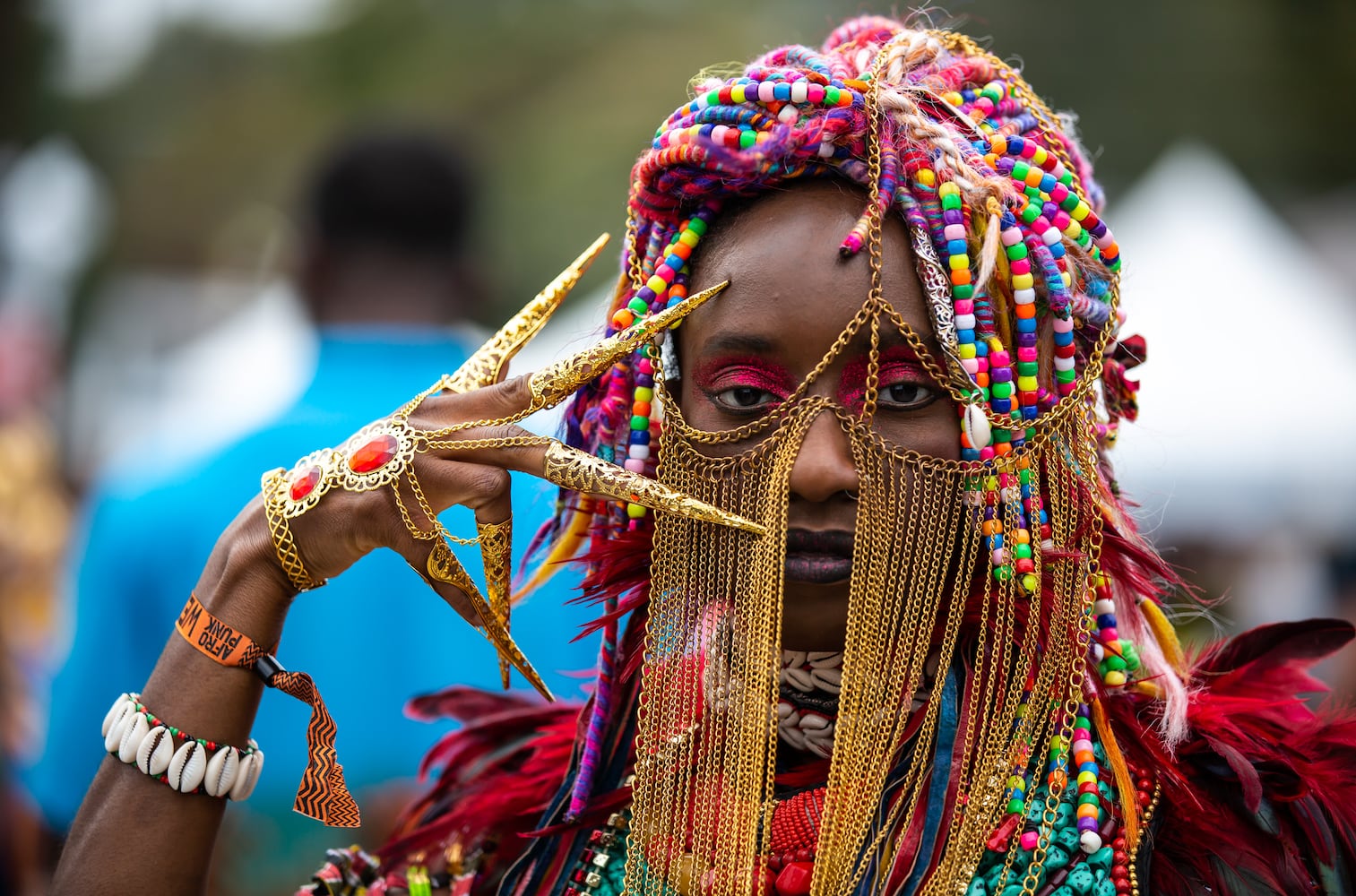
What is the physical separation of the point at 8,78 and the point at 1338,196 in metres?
22.8

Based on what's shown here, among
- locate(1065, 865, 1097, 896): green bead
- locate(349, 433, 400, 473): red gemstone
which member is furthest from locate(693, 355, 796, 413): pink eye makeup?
locate(1065, 865, 1097, 896): green bead

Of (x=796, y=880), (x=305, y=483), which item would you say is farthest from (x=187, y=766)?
(x=796, y=880)

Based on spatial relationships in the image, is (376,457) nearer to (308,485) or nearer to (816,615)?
(308,485)

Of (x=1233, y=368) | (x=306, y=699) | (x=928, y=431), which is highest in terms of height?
(x=1233, y=368)

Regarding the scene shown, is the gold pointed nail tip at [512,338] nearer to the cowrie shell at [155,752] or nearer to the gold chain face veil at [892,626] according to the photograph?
the gold chain face veil at [892,626]

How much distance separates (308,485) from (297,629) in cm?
160

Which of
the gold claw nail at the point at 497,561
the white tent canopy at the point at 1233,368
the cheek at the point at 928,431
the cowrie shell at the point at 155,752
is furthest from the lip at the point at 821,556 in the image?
the white tent canopy at the point at 1233,368

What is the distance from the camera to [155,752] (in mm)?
2125

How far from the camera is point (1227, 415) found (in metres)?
8.68

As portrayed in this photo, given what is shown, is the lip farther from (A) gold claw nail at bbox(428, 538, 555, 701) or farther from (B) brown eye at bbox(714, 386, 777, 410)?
(A) gold claw nail at bbox(428, 538, 555, 701)

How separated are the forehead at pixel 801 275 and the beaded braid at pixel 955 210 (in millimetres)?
29

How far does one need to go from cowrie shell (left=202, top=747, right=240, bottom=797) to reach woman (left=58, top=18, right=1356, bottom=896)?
1 centimetres

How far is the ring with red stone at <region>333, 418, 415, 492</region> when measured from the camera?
2025mm

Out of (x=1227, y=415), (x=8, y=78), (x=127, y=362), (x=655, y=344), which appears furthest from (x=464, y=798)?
(x=8, y=78)
